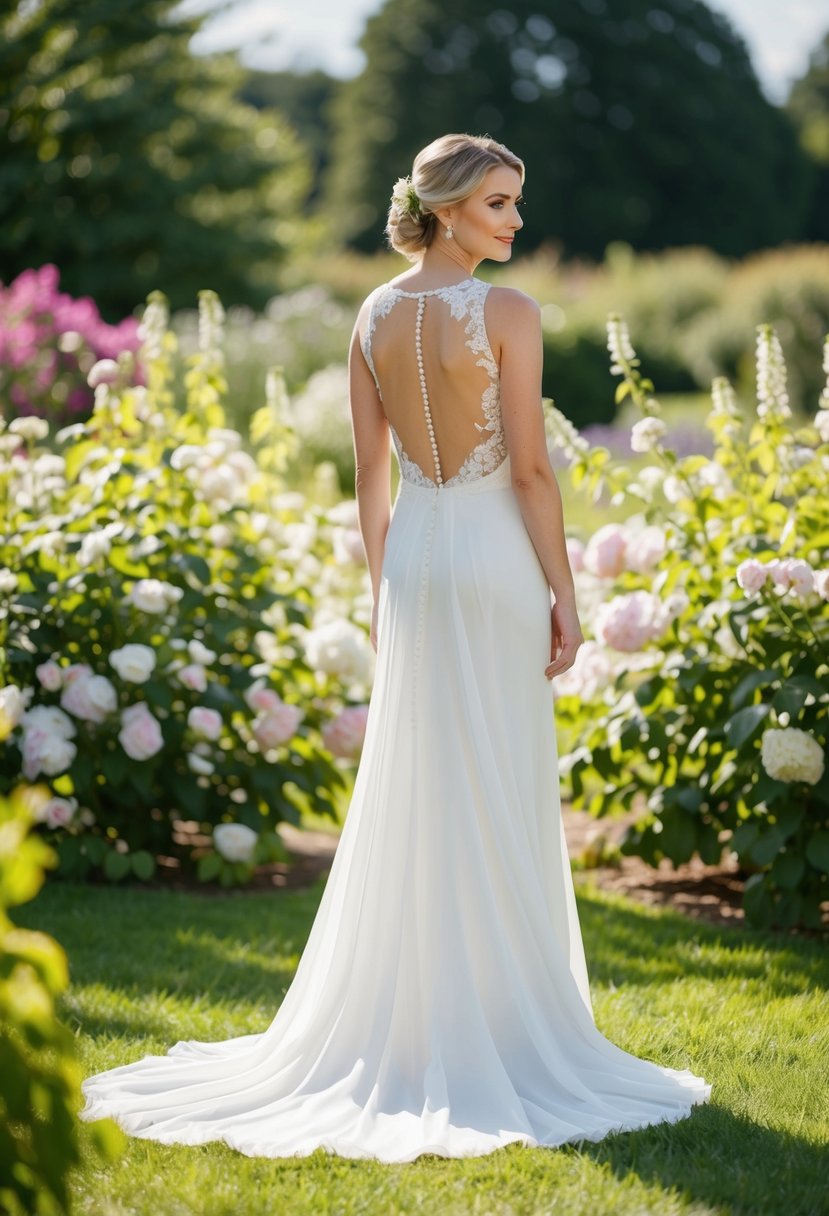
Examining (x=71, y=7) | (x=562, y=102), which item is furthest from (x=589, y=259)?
(x=71, y=7)

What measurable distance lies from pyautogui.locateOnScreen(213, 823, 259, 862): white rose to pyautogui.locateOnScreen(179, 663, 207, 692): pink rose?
1.67 feet

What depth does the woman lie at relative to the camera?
121 inches

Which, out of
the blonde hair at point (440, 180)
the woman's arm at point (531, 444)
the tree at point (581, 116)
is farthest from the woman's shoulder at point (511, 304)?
the tree at point (581, 116)

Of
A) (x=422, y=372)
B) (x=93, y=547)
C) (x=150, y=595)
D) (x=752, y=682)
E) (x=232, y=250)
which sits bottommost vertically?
(x=752, y=682)

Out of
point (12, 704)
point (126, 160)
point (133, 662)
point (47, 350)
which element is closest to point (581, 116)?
point (126, 160)

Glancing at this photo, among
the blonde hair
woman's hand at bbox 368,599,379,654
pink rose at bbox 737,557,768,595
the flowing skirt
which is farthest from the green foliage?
pink rose at bbox 737,557,768,595

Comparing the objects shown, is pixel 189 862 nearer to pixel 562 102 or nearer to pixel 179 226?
pixel 179 226

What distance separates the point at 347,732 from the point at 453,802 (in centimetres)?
209

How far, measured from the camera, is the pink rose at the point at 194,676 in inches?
193

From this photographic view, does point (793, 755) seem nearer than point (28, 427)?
Yes

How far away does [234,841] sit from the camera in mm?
4992

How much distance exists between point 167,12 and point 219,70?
4.20 ft

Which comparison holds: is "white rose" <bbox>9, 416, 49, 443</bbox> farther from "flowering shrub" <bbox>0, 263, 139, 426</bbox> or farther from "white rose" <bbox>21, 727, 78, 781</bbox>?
"flowering shrub" <bbox>0, 263, 139, 426</bbox>

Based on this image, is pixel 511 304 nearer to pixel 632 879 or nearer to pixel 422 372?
pixel 422 372
